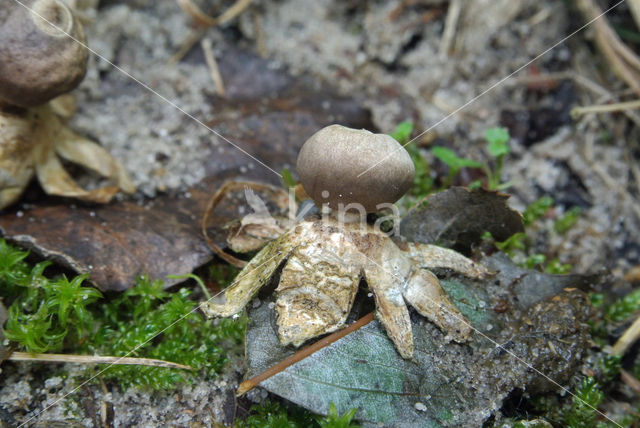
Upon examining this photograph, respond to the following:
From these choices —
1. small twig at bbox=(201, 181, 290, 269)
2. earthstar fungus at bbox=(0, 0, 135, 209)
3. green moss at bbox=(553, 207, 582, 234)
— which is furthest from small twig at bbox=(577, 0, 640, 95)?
earthstar fungus at bbox=(0, 0, 135, 209)

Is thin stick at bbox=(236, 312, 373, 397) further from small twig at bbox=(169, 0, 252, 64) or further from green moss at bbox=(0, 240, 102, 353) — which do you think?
small twig at bbox=(169, 0, 252, 64)

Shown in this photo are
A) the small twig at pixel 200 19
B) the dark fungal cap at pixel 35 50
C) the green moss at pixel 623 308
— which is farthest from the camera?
the small twig at pixel 200 19

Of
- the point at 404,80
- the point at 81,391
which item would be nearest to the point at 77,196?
the point at 81,391

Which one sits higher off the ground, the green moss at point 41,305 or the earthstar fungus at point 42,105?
the earthstar fungus at point 42,105

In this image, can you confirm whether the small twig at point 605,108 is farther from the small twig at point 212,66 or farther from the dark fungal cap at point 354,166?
the small twig at point 212,66

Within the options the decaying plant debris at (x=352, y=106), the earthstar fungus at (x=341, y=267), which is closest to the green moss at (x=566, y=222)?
the decaying plant debris at (x=352, y=106)

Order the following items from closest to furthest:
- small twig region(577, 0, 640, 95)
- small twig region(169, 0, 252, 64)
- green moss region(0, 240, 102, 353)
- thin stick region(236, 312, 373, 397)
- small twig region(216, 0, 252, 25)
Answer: thin stick region(236, 312, 373, 397) → green moss region(0, 240, 102, 353) → small twig region(577, 0, 640, 95) → small twig region(169, 0, 252, 64) → small twig region(216, 0, 252, 25)

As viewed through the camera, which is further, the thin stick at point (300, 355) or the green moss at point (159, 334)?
the green moss at point (159, 334)

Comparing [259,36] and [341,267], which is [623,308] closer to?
[341,267]
